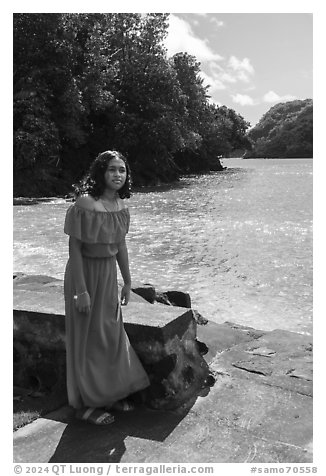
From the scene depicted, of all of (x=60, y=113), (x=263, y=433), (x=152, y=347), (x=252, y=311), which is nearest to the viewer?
(x=263, y=433)

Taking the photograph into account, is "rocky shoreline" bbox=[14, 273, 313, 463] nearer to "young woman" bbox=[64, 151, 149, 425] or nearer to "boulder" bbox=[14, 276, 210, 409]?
A: "boulder" bbox=[14, 276, 210, 409]

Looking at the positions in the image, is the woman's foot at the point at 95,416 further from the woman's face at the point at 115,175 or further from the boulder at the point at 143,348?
the woman's face at the point at 115,175

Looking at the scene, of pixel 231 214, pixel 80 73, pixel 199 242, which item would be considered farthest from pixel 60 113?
pixel 199 242

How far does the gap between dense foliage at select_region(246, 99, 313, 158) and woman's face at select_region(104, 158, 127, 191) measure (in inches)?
3488

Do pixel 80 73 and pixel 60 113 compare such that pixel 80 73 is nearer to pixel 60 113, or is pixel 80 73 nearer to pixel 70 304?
pixel 60 113

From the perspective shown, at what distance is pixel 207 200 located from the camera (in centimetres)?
2308

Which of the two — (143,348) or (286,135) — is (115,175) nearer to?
(143,348)

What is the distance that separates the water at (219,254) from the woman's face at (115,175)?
448 centimetres

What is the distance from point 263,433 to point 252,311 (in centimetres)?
472

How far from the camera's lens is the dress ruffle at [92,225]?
290cm

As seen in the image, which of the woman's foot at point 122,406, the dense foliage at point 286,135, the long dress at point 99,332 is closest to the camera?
the long dress at point 99,332

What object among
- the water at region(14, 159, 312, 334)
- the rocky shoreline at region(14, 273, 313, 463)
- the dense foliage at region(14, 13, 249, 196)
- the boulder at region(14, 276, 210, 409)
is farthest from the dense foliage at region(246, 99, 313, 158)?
the boulder at region(14, 276, 210, 409)

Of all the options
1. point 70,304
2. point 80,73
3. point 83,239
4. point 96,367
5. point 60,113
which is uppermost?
point 80,73

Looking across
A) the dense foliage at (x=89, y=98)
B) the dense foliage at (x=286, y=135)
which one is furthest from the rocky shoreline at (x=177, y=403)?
the dense foliage at (x=286, y=135)
